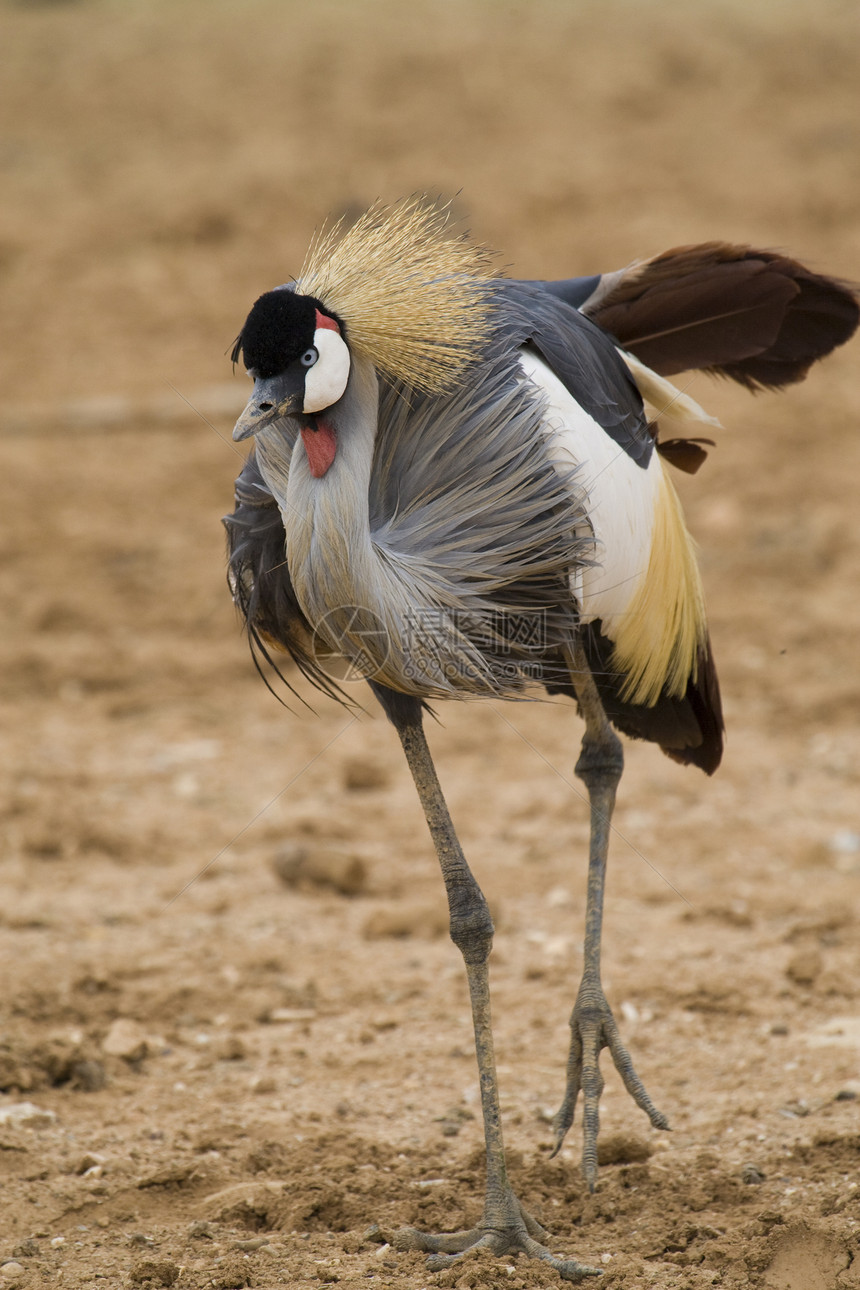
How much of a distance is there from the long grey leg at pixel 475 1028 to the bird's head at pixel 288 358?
2.61 feet

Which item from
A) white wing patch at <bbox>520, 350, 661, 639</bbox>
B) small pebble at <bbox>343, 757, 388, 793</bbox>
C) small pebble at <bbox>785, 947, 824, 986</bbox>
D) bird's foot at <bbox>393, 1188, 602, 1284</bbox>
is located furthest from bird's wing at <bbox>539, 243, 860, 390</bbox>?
small pebble at <bbox>343, 757, 388, 793</bbox>

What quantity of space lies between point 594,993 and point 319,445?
1.72 metres

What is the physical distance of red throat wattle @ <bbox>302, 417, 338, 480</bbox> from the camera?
305cm

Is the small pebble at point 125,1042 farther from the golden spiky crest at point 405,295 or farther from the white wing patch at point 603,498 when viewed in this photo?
the golden spiky crest at point 405,295

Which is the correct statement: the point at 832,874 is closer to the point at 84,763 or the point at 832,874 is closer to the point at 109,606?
the point at 84,763

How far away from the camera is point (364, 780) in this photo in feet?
22.2

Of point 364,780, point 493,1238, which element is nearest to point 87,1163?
point 493,1238

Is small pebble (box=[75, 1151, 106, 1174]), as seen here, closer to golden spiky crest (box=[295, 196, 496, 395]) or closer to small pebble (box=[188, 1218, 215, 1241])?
small pebble (box=[188, 1218, 215, 1241])

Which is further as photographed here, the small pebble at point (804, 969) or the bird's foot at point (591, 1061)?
the small pebble at point (804, 969)

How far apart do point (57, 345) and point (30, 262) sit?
1501mm

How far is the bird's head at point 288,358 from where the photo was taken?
2957 mm

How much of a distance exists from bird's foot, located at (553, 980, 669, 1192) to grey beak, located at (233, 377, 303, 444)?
1.80 meters

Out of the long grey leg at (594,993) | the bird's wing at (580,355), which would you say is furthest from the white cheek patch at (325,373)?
the long grey leg at (594,993)

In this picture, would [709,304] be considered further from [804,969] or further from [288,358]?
[804,969]
